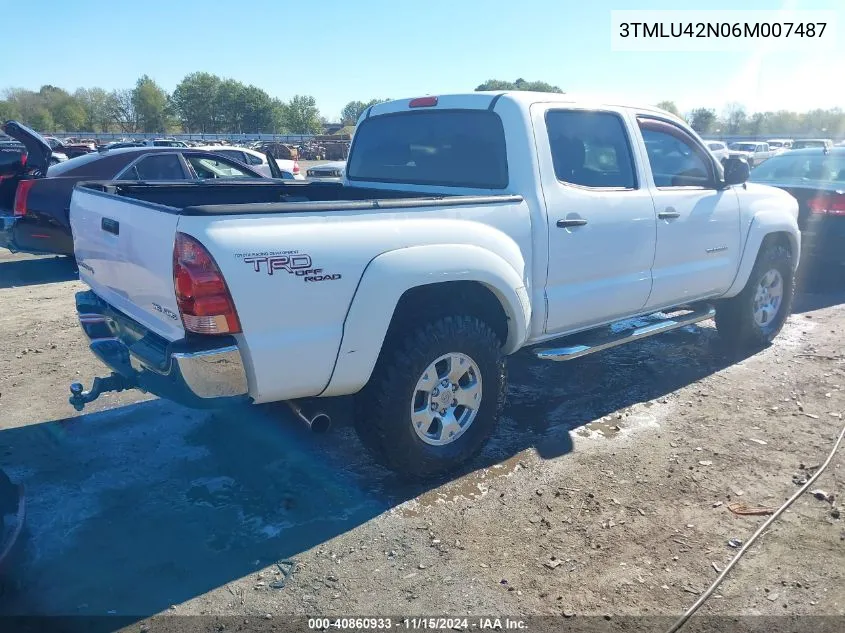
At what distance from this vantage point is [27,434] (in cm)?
425

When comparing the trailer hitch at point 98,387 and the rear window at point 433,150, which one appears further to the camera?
the rear window at point 433,150

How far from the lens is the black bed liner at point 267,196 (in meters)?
2.97

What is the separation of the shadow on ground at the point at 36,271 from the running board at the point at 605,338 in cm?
698

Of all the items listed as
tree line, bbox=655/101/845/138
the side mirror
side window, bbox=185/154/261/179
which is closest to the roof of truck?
the side mirror

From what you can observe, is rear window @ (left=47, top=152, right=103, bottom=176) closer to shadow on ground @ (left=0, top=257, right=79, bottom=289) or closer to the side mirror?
shadow on ground @ (left=0, top=257, right=79, bottom=289)

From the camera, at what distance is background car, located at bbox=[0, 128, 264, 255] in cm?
820

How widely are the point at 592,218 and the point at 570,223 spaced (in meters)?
0.23

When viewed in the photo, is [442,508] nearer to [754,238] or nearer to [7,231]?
[754,238]

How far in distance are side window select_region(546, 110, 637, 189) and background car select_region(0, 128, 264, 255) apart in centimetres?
461

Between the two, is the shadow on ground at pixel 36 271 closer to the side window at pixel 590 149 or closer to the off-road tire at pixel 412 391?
the off-road tire at pixel 412 391

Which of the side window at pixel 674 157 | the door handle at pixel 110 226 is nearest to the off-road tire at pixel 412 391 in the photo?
the door handle at pixel 110 226

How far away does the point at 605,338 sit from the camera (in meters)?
4.52

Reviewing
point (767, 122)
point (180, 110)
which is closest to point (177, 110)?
point (180, 110)

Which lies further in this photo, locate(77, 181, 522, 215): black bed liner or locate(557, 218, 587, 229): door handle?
locate(557, 218, 587, 229): door handle
